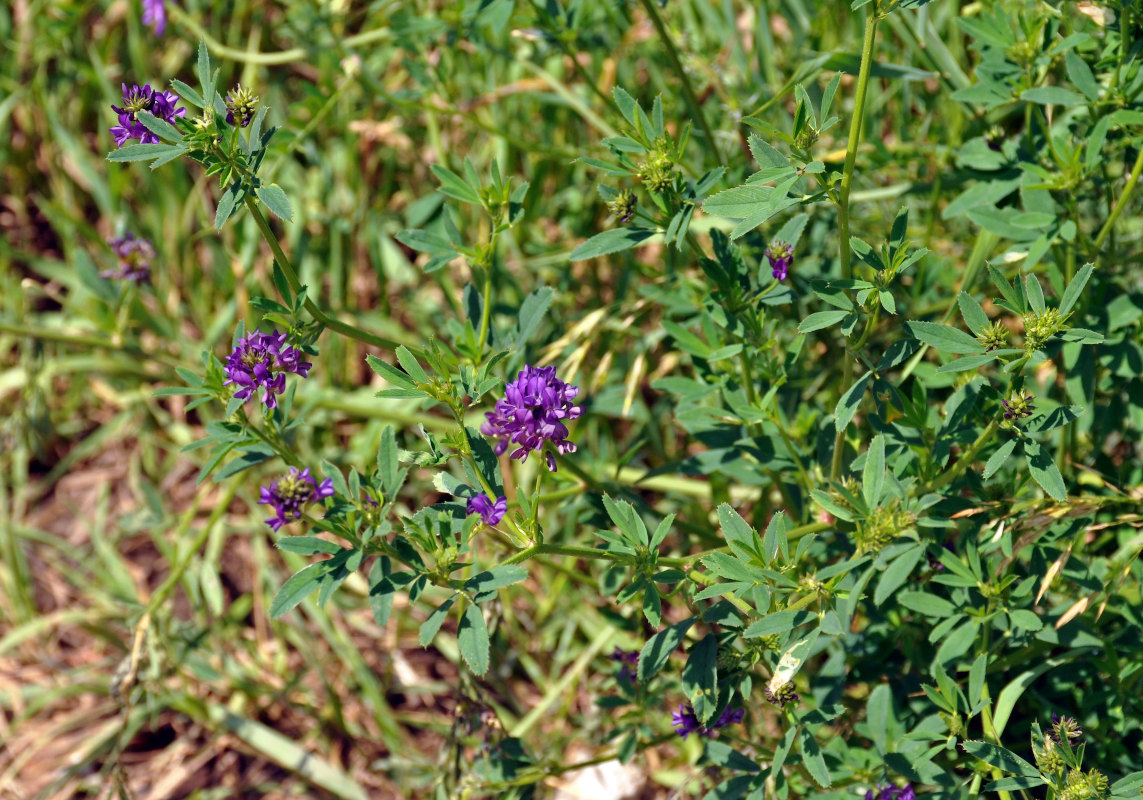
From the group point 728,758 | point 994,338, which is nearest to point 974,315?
point 994,338

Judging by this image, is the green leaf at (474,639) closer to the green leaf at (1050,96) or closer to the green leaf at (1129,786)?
the green leaf at (1129,786)

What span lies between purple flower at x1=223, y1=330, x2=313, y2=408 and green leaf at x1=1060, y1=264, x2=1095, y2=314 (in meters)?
1.36

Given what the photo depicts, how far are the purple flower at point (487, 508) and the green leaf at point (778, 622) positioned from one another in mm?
467

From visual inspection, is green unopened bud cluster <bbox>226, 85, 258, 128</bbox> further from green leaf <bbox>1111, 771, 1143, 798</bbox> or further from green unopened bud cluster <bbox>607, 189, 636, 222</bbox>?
green leaf <bbox>1111, 771, 1143, 798</bbox>

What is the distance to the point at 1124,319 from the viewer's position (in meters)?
2.24

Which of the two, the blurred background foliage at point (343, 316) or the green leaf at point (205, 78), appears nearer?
the green leaf at point (205, 78)

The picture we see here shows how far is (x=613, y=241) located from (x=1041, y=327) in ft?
2.65

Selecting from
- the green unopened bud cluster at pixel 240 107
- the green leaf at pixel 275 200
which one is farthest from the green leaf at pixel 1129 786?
the green unopened bud cluster at pixel 240 107

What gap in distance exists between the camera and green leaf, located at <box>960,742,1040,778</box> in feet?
5.96

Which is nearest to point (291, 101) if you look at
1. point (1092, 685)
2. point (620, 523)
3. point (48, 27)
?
point (48, 27)

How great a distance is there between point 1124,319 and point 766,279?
2.65 ft

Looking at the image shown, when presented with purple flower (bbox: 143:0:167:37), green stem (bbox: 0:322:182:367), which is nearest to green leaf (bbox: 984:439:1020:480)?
green stem (bbox: 0:322:182:367)

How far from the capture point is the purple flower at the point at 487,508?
176cm

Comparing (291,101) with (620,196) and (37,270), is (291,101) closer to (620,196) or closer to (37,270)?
(37,270)
